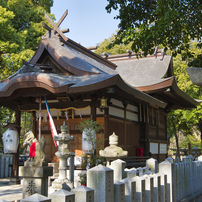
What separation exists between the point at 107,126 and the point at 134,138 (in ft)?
11.4

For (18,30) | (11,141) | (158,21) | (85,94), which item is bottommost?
(11,141)

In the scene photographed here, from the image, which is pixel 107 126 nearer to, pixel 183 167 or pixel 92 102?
pixel 92 102

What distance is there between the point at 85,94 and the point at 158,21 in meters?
4.69

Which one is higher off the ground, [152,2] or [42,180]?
[152,2]

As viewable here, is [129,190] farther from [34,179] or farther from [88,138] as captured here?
[88,138]

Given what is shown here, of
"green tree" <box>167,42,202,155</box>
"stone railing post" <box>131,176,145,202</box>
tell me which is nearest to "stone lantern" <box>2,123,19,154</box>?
"stone railing post" <box>131,176,145,202</box>

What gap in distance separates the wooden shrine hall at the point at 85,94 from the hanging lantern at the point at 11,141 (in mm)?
839

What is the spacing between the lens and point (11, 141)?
42.0 ft

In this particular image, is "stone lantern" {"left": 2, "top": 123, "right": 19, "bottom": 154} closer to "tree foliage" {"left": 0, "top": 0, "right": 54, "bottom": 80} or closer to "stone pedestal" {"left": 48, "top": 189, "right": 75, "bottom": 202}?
"tree foliage" {"left": 0, "top": 0, "right": 54, "bottom": 80}

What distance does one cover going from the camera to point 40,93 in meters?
12.6

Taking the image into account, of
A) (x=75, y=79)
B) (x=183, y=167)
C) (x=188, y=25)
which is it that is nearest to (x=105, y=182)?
(x=183, y=167)

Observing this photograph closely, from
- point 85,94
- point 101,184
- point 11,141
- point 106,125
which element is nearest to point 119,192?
point 101,184

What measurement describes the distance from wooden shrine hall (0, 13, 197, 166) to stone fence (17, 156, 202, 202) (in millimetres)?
4138

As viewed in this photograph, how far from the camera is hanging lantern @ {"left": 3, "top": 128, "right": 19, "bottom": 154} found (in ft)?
41.9
